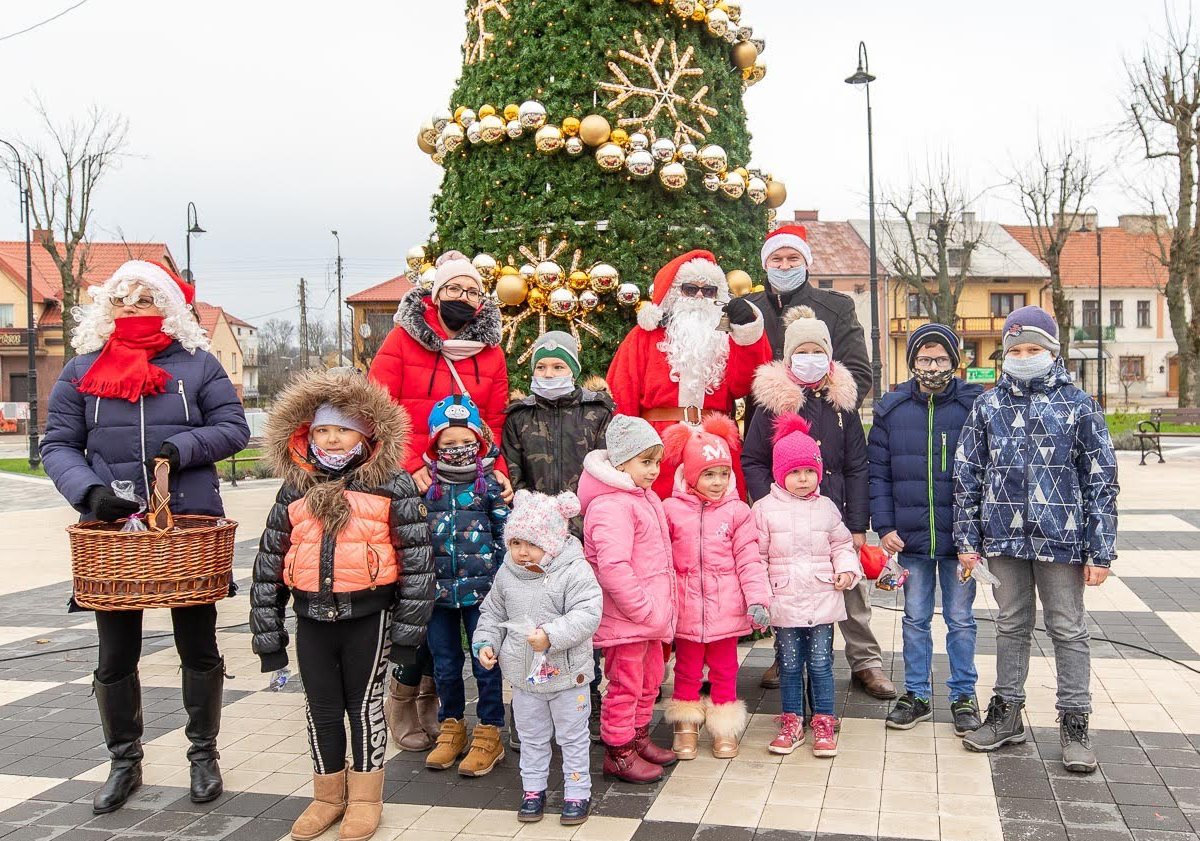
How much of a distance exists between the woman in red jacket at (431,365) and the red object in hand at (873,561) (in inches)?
70.3

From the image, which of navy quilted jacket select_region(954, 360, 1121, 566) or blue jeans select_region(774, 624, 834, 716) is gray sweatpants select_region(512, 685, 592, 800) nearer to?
blue jeans select_region(774, 624, 834, 716)

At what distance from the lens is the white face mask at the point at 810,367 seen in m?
4.96

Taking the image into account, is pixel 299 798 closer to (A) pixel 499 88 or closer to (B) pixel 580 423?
(B) pixel 580 423

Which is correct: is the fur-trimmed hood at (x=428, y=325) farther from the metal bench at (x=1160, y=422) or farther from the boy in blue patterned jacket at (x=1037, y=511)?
the metal bench at (x=1160, y=422)

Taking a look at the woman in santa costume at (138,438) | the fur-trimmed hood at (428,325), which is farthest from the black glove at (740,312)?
the woman in santa costume at (138,438)

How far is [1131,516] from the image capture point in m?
11.9

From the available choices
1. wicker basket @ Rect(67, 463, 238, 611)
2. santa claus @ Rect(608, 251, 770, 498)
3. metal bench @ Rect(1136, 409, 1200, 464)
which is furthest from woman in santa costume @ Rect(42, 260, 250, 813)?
metal bench @ Rect(1136, 409, 1200, 464)

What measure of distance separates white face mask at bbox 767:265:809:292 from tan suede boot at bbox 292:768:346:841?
338 centimetres

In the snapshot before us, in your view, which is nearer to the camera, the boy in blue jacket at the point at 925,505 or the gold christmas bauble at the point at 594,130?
the boy in blue jacket at the point at 925,505

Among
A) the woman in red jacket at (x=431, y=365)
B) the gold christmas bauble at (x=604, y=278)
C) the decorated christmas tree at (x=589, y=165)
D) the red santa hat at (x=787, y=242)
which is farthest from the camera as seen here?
the decorated christmas tree at (x=589, y=165)

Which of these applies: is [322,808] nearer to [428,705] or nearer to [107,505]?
[428,705]

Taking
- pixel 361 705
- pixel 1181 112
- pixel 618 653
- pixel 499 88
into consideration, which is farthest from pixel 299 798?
pixel 1181 112

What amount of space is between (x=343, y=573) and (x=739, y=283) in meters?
3.66

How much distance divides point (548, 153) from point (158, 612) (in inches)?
188
